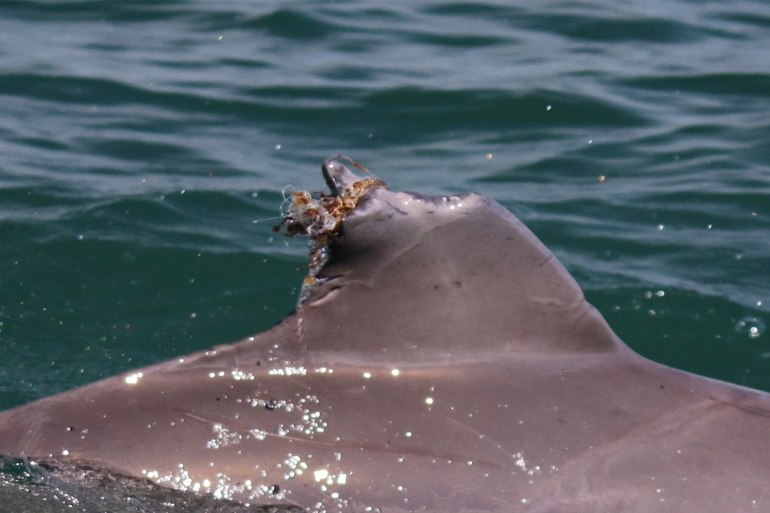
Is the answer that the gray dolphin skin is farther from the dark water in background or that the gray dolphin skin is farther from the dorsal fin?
the dark water in background

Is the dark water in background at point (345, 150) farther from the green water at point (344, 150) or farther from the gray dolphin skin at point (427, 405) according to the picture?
the gray dolphin skin at point (427, 405)

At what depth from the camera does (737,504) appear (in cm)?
244

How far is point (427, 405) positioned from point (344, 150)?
559 centimetres

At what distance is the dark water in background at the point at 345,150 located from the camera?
5480 mm

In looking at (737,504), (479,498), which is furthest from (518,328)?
(737,504)

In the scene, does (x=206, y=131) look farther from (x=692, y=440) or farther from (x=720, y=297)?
(x=692, y=440)

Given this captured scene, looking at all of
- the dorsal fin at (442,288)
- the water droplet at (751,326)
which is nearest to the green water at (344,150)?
the water droplet at (751,326)

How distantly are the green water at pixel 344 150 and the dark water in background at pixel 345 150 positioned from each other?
21 millimetres

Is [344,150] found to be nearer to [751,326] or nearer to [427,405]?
[751,326]

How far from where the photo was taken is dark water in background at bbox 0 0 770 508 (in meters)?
5.48

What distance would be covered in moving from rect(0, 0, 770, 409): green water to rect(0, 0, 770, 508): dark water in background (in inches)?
0.8

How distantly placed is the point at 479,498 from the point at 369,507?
0.26m

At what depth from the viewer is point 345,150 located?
799 cm

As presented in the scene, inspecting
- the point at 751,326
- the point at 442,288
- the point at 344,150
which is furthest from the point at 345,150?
the point at 442,288
